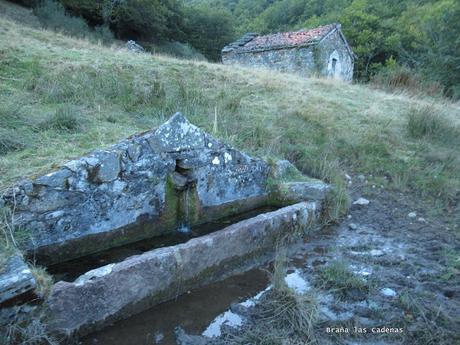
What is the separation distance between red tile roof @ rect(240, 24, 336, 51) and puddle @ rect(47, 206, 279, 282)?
15240 mm

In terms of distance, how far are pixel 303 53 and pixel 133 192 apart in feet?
51.5

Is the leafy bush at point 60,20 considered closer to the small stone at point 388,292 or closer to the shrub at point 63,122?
the shrub at point 63,122

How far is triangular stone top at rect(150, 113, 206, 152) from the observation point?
3.62m

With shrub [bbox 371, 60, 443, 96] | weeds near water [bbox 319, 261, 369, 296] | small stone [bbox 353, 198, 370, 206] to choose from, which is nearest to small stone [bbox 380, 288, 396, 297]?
weeds near water [bbox 319, 261, 369, 296]

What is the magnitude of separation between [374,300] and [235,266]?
1.22 m

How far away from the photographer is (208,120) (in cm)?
633

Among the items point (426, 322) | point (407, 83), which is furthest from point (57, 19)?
point (426, 322)

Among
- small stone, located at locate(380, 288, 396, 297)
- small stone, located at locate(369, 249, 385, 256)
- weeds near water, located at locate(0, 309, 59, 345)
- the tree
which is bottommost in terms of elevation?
small stone, located at locate(369, 249, 385, 256)

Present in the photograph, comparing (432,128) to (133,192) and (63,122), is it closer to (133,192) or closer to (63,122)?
(133,192)

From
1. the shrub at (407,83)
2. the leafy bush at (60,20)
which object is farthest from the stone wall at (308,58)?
the leafy bush at (60,20)

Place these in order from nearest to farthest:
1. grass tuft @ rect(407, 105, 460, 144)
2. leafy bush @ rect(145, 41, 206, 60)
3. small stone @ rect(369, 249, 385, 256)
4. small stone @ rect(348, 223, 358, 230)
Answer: small stone @ rect(369, 249, 385, 256) < small stone @ rect(348, 223, 358, 230) < grass tuft @ rect(407, 105, 460, 144) < leafy bush @ rect(145, 41, 206, 60)

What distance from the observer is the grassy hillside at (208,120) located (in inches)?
174

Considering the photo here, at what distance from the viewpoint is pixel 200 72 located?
31.7ft

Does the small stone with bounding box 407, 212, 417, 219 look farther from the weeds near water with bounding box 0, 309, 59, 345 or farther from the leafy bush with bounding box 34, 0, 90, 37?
the leafy bush with bounding box 34, 0, 90, 37
